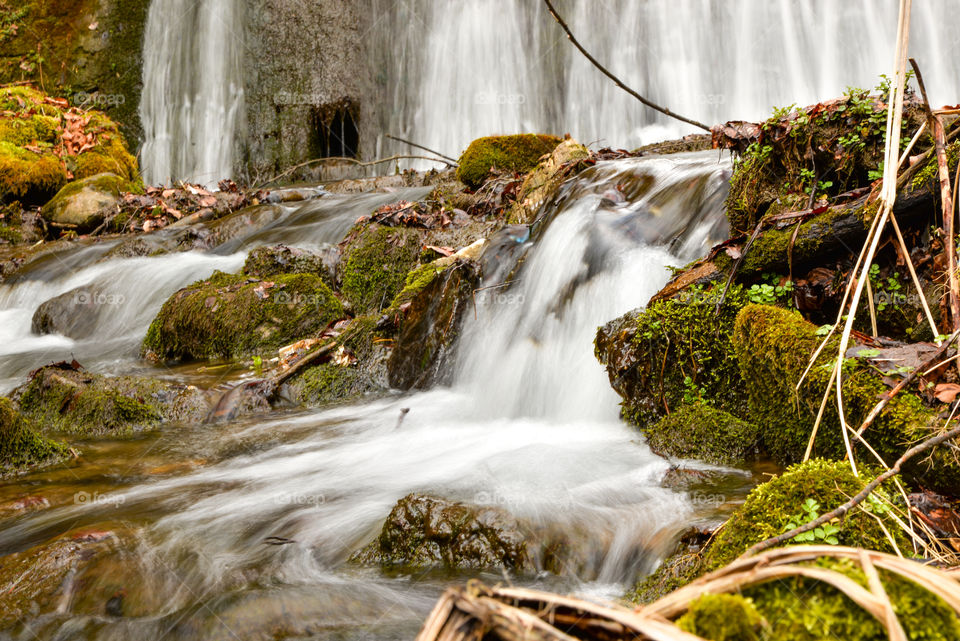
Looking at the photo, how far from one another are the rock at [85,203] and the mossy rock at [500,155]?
7.24 meters

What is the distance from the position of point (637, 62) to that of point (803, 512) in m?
14.6

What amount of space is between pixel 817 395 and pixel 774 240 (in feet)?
3.84

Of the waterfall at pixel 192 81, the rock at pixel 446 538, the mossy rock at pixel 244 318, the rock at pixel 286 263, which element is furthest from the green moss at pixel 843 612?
the waterfall at pixel 192 81

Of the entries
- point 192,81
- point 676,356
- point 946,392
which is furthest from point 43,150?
point 946,392

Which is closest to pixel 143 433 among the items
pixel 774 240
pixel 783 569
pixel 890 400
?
pixel 774 240

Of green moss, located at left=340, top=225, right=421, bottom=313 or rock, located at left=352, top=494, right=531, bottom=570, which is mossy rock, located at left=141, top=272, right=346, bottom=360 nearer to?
green moss, located at left=340, top=225, right=421, bottom=313

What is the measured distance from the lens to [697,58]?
14484 mm

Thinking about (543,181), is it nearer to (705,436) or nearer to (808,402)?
(705,436)

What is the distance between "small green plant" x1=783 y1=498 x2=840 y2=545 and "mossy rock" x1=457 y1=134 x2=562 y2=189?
8.24 meters

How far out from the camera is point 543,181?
26.0ft

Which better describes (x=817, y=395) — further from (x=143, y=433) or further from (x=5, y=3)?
(x=5, y=3)

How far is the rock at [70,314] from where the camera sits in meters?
9.00

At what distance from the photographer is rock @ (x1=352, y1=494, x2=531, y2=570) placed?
3031 mm

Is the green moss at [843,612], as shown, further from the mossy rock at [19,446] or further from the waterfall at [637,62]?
the waterfall at [637,62]
